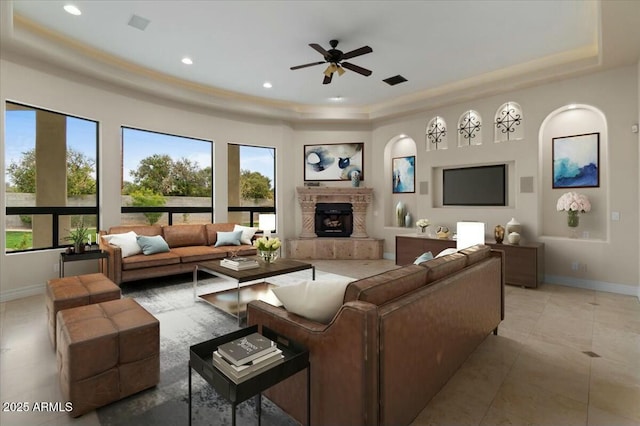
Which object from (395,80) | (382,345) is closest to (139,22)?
(395,80)

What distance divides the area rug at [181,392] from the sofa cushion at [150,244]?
35.4 inches

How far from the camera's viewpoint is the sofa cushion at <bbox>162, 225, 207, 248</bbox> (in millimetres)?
5305

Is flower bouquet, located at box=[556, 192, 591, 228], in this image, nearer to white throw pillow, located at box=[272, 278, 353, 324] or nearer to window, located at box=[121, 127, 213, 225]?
white throw pillow, located at box=[272, 278, 353, 324]

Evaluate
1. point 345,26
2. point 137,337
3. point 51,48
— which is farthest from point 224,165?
point 137,337

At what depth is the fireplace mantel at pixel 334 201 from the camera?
715 cm

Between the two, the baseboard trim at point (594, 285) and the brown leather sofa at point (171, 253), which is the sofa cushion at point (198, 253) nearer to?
the brown leather sofa at point (171, 253)

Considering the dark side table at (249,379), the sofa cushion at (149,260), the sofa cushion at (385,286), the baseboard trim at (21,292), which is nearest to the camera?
the dark side table at (249,379)

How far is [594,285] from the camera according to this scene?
4.45 m

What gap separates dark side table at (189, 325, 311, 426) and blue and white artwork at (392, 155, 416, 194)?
5.77 meters

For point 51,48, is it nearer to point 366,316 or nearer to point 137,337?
point 137,337

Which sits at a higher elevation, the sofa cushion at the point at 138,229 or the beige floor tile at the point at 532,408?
the sofa cushion at the point at 138,229

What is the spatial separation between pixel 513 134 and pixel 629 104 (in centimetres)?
143

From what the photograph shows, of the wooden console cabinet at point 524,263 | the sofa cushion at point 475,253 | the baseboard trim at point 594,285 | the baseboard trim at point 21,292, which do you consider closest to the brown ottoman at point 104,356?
the sofa cushion at point 475,253

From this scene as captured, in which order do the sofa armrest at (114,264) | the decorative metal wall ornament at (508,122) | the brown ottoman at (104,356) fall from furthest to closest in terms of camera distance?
the decorative metal wall ornament at (508,122) < the sofa armrest at (114,264) < the brown ottoman at (104,356)
